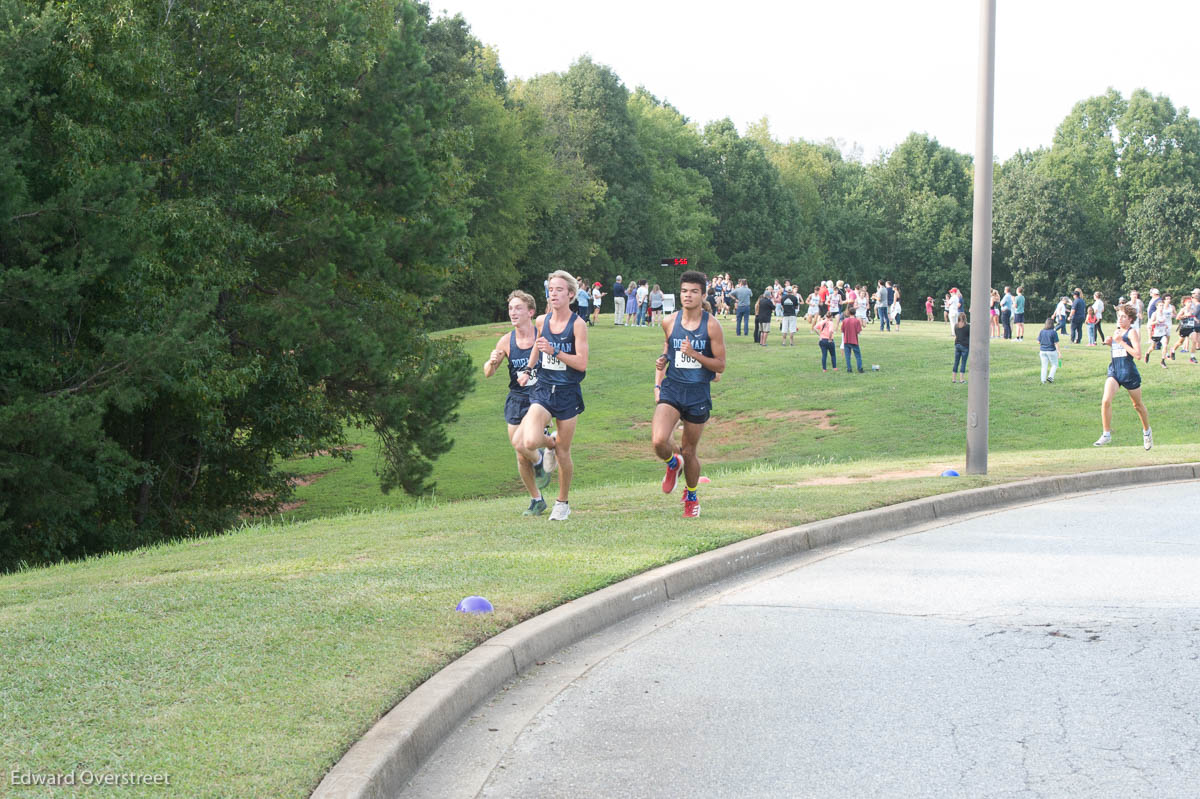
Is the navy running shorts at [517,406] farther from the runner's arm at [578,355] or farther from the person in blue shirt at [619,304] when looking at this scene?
the person in blue shirt at [619,304]

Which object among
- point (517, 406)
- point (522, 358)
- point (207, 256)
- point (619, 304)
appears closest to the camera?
point (522, 358)

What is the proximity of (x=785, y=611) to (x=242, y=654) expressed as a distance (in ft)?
11.0

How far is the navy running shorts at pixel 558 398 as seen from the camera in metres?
10.2

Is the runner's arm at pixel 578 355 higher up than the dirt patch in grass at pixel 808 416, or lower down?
higher up

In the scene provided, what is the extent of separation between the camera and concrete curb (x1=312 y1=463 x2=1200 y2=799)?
4375mm

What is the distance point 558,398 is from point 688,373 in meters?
1.11

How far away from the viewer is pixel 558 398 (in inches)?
400

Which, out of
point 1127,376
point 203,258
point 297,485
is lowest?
point 297,485

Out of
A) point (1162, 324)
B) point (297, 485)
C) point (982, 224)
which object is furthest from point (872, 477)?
point (1162, 324)

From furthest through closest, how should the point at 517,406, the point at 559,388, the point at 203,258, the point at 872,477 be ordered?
the point at 203,258
the point at 872,477
the point at 517,406
the point at 559,388

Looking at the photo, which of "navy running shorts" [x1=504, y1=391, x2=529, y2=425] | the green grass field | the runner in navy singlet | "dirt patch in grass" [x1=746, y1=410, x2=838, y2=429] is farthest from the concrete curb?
"dirt patch in grass" [x1=746, y1=410, x2=838, y2=429]

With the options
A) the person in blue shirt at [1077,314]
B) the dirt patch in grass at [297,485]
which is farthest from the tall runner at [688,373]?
the person in blue shirt at [1077,314]

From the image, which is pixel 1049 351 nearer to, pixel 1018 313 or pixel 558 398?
pixel 1018 313

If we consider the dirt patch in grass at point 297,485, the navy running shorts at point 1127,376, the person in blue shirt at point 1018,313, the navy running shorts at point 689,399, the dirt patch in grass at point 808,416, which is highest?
the person in blue shirt at point 1018,313
